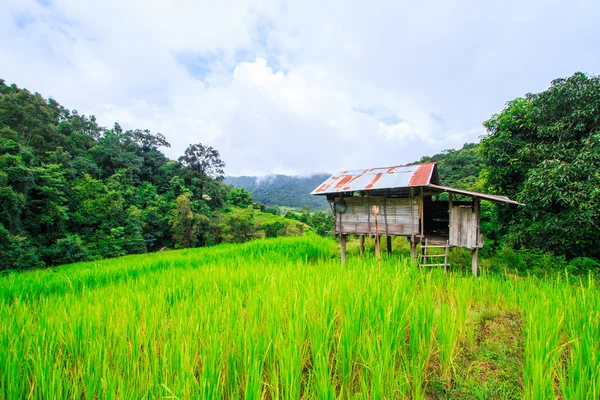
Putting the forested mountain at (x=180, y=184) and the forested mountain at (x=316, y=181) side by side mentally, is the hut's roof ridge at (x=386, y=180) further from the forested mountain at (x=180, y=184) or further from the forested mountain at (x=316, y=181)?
the forested mountain at (x=316, y=181)

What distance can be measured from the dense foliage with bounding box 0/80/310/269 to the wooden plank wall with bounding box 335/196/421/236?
16787 mm

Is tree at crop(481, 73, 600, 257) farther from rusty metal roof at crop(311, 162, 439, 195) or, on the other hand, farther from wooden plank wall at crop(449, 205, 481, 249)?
rusty metal roof at crop(311, 162, 439, 195)

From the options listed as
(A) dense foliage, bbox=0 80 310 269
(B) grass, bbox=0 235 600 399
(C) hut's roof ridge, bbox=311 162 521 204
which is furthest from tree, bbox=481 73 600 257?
(A) dense foliage, bbox=0 80 310 269

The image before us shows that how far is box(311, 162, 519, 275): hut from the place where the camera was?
739cm

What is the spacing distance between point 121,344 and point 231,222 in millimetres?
24222

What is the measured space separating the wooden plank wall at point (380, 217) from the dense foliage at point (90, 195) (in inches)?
661

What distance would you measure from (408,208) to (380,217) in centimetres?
100

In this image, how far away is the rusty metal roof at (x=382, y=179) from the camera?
768 centimetres

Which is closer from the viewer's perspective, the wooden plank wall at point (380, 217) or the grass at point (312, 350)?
the grass at point (312, 350)

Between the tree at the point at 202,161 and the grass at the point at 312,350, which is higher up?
the tree at the point at 202,161

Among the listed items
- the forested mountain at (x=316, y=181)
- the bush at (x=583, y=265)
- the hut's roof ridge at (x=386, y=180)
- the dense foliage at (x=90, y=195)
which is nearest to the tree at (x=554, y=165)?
the bush at (x=583, y=265)

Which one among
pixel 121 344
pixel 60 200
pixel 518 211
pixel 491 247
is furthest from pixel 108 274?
pixel 60 200

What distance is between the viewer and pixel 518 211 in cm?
997

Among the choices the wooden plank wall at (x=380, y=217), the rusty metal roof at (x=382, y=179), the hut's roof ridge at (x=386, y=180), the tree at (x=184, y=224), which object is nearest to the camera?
the hut's roof ridge at (x=386, y=180)
